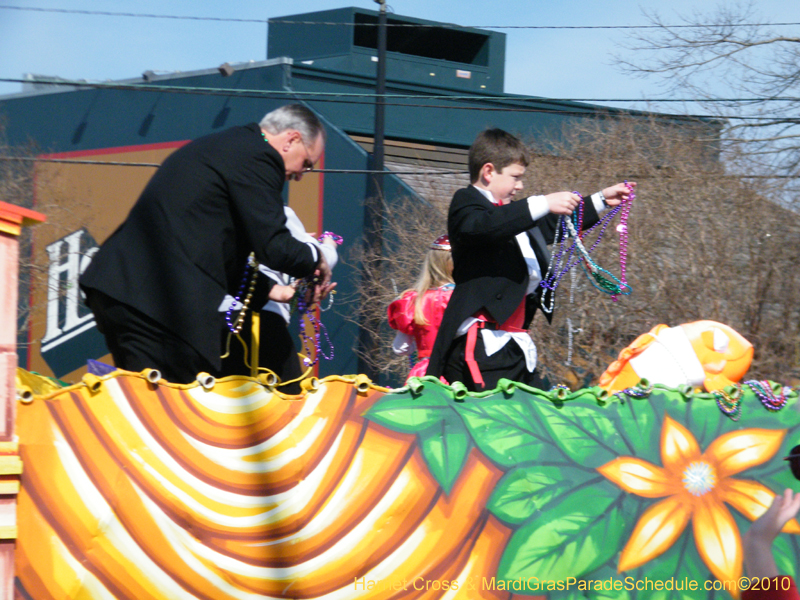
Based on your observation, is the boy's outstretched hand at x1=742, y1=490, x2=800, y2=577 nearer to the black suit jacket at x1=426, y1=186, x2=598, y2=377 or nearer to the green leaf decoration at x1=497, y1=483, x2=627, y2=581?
the green leaf decoration at x1=497, y1=483, x2=627, y2=581

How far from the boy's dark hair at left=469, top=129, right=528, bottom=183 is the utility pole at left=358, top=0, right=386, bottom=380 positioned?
820 centimetres

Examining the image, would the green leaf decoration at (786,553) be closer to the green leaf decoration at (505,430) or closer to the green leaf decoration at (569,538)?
the green leaf decoration at (569,538)

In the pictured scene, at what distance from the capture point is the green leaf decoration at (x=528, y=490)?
2.49 meters

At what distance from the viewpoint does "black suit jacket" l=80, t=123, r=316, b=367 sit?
9.11 feet

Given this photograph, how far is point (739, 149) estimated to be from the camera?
952 centimetres

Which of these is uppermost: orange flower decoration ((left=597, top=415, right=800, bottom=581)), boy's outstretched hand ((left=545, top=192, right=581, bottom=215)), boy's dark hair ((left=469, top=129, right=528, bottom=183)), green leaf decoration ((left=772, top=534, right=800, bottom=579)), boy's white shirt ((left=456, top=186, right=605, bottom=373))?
boy's dark hair ((left=469, top=129, right=528, bottom=183))

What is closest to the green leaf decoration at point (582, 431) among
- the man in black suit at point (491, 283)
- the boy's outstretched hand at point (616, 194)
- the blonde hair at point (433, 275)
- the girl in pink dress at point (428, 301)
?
the man in black suit at point (491, 283)

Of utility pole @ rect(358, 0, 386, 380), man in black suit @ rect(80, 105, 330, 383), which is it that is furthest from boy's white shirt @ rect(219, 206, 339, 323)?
utility pole @ rect(358, 0, 386, 380)

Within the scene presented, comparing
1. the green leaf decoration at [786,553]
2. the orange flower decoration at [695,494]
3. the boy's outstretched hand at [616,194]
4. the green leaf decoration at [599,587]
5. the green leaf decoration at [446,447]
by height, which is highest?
the boy's outstretched hand at [616,194]

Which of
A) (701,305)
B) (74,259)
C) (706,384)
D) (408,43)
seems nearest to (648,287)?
(701,305)

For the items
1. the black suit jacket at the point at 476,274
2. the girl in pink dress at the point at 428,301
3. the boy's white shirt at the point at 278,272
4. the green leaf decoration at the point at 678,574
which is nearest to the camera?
the green leaf decoration at the point at 678,574

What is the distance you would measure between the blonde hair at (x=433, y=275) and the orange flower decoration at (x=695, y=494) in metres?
2.39

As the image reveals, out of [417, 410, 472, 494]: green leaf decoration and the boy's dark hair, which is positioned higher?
the boy's dark hair

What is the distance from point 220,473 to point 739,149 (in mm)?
8542
